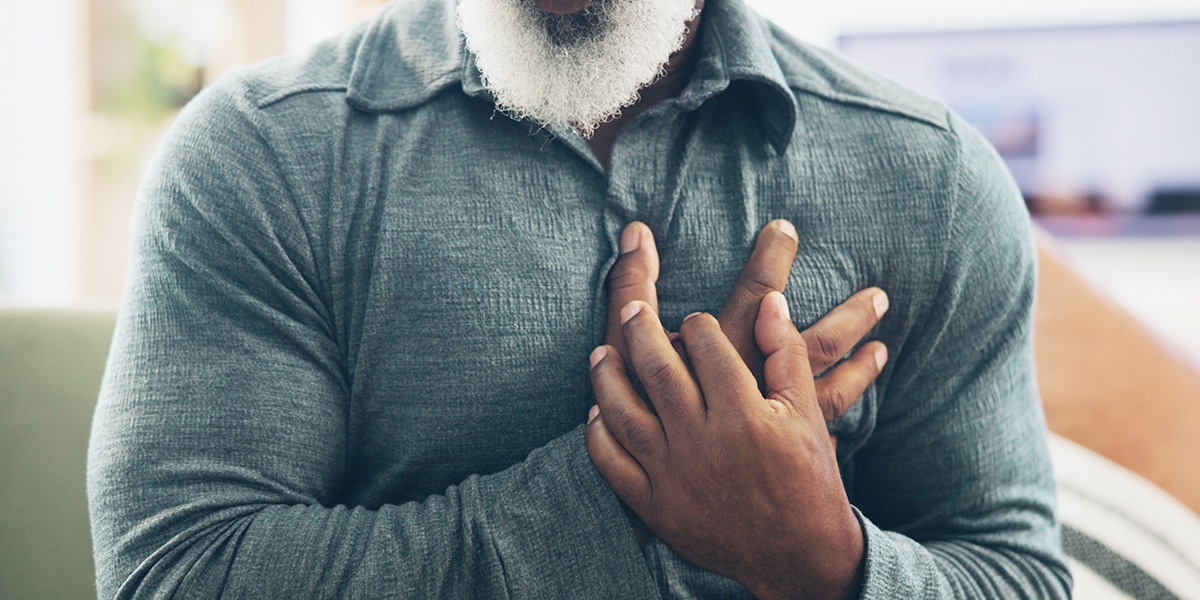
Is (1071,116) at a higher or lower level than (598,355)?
lower

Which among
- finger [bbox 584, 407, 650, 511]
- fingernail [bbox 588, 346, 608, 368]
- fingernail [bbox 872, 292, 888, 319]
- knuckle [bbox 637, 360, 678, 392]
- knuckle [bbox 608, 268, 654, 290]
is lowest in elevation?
finger [bbox 584, 407, 650, 511]

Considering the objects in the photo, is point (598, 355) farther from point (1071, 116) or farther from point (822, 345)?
point (1071, 116)

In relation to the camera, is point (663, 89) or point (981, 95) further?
point (981, 95)

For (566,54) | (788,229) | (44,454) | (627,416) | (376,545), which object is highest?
(566,54)

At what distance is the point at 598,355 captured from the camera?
725 mm

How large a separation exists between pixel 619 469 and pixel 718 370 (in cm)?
A: 10

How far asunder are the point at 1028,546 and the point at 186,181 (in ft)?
2.55

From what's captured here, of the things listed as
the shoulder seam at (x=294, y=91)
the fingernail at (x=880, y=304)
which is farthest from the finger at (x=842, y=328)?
the shoulder seam at (x=294, y=91)

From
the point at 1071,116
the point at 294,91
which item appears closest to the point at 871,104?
the point at 294,91

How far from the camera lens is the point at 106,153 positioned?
3.15 metres

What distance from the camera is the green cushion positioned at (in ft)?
3.02

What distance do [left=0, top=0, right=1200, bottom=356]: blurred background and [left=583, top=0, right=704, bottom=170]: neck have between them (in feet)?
7.70

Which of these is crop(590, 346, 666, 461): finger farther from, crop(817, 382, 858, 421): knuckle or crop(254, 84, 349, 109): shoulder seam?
crop(254, 84, 349, 109): shoulder seam

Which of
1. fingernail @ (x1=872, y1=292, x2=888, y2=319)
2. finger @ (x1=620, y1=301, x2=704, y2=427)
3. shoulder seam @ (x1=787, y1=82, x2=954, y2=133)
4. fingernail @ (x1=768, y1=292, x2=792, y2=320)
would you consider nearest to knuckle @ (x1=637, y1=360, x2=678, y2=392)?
finger @ (x1=620, y1=301, x2=704, y2=427)
